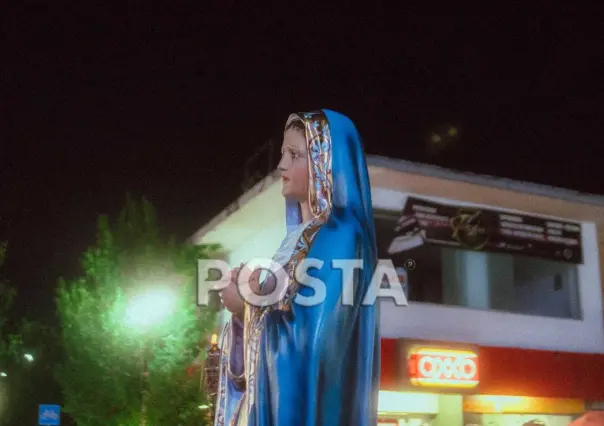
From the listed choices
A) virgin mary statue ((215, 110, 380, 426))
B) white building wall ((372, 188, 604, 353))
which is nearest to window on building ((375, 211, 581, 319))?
white building wall ((372, 188, 604, 353))

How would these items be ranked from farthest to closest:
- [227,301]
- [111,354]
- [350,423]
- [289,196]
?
[111,354]
[289,196]
[227,301]
[350,423]

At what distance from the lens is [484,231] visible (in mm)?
12766

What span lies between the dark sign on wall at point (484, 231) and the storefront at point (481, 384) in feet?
5.55

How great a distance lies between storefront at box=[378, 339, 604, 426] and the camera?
449 inches

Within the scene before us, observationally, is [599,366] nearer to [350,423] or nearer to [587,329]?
[587,329]

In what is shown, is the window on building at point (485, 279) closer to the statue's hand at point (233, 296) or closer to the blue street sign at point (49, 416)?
the blue street sign at point (49, 416)

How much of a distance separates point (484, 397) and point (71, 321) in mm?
7366

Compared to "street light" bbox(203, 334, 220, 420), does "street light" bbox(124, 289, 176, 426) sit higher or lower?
higher

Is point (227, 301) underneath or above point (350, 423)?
above

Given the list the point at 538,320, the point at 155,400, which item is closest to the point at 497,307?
the point at 538,320

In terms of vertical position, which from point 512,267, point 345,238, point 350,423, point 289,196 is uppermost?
point 512,267

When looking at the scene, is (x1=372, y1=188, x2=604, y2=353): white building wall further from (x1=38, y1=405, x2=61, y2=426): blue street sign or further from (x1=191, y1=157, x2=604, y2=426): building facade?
(x1=38, y1=405, x2=61, y2=426): blue street sign

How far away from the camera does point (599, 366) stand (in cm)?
1299
